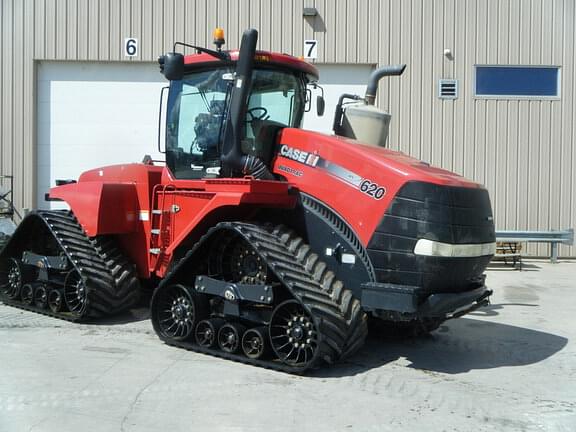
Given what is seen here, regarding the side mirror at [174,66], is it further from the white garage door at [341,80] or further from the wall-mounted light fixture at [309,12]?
the wall-mounted light fixture at [309,12]

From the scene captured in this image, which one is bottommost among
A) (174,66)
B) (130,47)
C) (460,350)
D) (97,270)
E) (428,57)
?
(460,350)

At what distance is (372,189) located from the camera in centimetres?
534

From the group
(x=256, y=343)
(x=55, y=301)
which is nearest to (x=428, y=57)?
(x=55, y=301)

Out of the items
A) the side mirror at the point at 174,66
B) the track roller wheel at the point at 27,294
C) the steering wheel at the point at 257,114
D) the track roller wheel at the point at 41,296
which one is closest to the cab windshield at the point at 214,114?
the steering wheel at the point at 257,114

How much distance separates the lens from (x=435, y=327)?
6.72 m

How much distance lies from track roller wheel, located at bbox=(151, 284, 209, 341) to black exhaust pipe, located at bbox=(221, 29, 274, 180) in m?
1.25

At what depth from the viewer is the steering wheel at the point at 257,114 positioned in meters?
6.29

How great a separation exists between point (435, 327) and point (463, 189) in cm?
198

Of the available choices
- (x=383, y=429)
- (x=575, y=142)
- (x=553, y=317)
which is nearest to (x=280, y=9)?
(x=575, y=142)

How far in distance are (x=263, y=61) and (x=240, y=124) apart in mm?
706

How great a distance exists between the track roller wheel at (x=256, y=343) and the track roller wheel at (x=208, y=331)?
0.33 metres

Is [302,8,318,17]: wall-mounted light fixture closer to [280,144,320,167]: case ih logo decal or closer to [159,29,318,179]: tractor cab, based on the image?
[159,29,318,179]: tractor cab

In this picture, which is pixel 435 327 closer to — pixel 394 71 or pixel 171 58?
pixel 394 71

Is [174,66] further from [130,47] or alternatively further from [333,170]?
[130,47]
